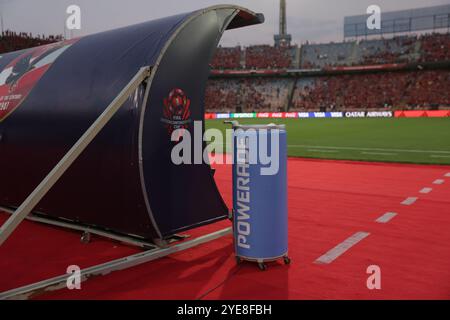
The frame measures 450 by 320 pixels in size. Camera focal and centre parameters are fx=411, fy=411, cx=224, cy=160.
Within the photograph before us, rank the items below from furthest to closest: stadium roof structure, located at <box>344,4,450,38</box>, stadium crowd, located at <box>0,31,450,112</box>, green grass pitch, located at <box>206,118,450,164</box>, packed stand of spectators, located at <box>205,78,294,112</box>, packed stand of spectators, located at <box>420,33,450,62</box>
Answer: stadium roof structure, located at <box>344,4,450,38</box> → packed stand of spectators, located at <box>205,78,294,112</box> → packed stand of spectators, located at <box>420,33,450,62</box> → stadium crowd, located at <box>0,31,450,112</box> → green grass pitch, located at <box>206,118,450,164</box>

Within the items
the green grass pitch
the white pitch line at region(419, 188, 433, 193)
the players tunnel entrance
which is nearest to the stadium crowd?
the green grass pitch

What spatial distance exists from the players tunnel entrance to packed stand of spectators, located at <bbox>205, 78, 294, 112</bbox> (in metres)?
45.2

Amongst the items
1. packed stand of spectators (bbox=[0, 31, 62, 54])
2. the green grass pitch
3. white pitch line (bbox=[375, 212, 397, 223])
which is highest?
packed stand of spectators (bbox=[0, 31, 62, 54])

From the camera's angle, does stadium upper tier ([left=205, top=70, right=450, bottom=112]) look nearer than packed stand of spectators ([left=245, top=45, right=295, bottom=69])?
Yes

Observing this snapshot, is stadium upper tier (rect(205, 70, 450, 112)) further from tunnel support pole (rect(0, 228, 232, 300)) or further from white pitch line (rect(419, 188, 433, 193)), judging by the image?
tunnel support pole (rect(0, 228, 232, 300))

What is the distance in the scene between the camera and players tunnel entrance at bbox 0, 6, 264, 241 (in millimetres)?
4108

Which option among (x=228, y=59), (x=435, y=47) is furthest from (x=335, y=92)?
(x=228, y=59)
